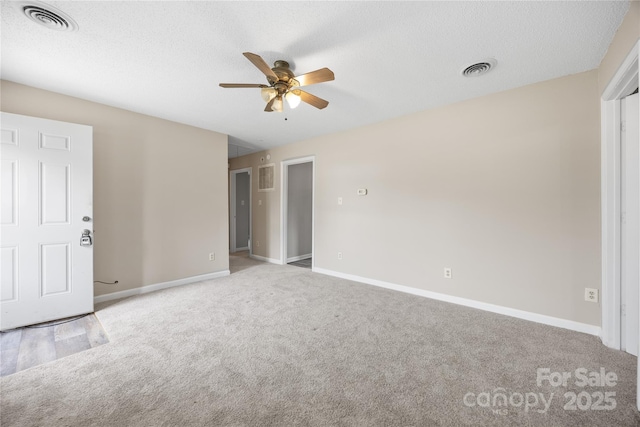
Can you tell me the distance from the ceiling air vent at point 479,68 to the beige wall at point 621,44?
2.40ft

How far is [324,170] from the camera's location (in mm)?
4531

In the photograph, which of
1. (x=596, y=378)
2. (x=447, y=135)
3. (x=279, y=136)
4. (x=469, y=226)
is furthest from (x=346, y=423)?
(x=279, y=136)

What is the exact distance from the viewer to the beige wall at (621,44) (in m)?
1.56

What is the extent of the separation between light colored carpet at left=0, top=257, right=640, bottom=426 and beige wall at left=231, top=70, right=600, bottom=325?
1.61 feet

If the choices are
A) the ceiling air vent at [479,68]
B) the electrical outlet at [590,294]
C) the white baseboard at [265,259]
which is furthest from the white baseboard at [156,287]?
the electrical outlet at [590,294]

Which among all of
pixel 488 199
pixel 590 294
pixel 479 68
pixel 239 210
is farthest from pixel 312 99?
pixel 239 210

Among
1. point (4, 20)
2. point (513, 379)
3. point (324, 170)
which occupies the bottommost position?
point (513, 379)

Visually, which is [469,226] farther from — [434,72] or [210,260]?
[210,260]

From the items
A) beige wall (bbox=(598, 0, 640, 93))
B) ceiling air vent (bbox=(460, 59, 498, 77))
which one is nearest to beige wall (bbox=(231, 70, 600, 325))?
beige wall (bbox=(598, 0, 640, 93))

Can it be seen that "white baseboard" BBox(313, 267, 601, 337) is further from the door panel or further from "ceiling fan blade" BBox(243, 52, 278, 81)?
the door panel

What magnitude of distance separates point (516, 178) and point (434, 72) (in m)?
1.44

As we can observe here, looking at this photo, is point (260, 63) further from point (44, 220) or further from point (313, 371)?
point (44, 220)

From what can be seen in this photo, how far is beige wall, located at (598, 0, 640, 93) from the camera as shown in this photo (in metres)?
1.56

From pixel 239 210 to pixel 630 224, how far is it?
683 cm
